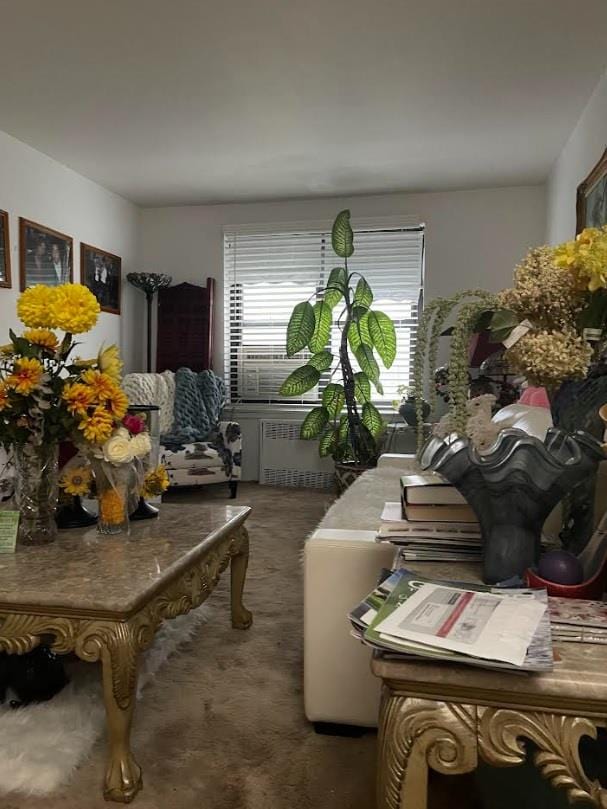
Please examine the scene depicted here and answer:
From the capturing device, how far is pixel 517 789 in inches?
42.5

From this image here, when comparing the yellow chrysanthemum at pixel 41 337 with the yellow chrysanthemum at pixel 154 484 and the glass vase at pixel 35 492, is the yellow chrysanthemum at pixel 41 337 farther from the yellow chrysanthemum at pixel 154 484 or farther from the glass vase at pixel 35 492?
the yellow chrysanthemum at pixel 154 484

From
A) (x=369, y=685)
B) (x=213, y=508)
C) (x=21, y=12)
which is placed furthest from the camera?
(x=21, y=12)

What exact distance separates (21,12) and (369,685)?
280 centimetres

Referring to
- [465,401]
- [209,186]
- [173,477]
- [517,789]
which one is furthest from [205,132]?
[517,789]

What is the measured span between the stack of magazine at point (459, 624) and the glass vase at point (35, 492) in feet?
3.73

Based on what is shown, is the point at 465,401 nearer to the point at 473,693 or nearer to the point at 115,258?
the point at 473,693

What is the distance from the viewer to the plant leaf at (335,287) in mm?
4582

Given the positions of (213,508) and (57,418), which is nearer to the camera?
(57,418)

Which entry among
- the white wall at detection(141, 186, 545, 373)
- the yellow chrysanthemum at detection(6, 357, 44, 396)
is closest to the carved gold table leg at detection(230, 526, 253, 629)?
the yellow chrysanthemum at detection(6, 357, 44, 396)

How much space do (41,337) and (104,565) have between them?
2.07ft

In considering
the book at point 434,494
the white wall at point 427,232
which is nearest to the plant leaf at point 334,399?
the white wall at point 427,232

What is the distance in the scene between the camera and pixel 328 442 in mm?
4629

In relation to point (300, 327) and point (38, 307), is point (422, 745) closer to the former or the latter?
point (38, 307)

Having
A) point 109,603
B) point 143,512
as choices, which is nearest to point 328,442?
point 143,512
